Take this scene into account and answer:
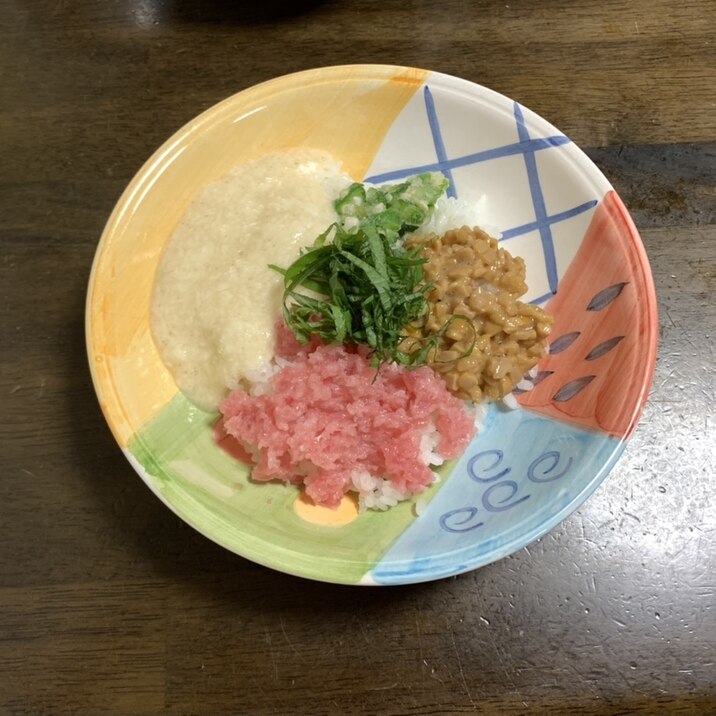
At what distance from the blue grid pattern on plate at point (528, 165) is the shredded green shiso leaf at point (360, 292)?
0.44m

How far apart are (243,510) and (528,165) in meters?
1.70

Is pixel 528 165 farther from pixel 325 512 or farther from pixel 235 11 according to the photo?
pixel 235 11

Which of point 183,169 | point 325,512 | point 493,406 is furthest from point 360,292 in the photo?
point 183,169

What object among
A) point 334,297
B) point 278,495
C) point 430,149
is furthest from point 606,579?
point 430,149

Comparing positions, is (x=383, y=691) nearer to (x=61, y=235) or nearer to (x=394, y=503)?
(x=394, y=503)

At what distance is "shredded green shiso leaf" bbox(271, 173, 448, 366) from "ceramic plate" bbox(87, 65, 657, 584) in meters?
0.48

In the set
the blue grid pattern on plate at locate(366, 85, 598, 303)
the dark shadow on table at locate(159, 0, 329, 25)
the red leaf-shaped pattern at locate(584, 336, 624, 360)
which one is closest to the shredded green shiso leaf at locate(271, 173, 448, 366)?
the blue grid pattern on plate at locate(366, 85, 598, 303)

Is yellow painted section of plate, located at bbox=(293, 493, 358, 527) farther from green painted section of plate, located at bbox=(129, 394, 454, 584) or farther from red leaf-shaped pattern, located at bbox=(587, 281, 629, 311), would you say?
red leaf-shaped pattern, located at bbox=(587, 281, 629, 311)

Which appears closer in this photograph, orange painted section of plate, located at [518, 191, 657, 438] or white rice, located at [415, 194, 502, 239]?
orange painted section of plate, located at [518, 191, 657, 438]

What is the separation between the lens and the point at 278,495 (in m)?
2.34

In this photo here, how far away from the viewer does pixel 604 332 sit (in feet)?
7.57

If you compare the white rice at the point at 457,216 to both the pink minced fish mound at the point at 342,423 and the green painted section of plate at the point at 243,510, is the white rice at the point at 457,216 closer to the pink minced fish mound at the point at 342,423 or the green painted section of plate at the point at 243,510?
the pink minced fish mound at the point at 342,423

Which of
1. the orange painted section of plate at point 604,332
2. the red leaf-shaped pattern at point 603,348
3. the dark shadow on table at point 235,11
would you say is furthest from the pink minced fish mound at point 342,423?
the dark shadow on table at point 235,11

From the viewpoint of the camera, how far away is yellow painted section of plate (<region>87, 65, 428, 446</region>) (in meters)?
2.36
